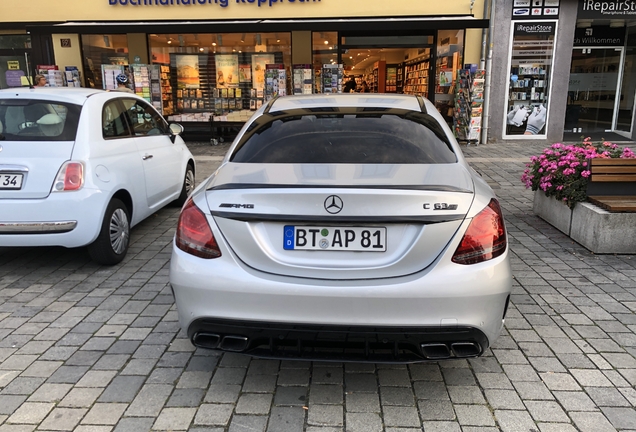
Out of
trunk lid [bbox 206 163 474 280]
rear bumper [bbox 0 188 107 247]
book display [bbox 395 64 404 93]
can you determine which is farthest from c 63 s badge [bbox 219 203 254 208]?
book display [bbox 395 64 404 93]

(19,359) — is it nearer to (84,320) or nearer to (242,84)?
(84,320)

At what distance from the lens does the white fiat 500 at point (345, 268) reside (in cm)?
245

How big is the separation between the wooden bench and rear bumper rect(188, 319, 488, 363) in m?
3.66

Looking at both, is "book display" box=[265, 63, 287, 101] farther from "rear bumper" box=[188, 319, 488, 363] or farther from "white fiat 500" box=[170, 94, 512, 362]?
"rear bumper" box=[188, 319, 488, 363]

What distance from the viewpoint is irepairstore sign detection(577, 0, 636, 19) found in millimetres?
13023

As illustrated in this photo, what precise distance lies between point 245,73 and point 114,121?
10.0m

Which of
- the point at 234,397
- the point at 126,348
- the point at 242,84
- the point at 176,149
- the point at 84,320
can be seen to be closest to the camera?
the point at 234,397

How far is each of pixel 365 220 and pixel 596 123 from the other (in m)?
15.7

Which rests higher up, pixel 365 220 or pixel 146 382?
pixel 365 220

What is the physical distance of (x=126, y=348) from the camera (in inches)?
132

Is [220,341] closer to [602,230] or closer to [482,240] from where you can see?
[482,240]

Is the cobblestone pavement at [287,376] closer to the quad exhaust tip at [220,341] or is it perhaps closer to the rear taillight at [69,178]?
the quad exhaust tip at [220,341]

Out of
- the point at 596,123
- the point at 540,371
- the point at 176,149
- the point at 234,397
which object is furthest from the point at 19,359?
the point at 596,123

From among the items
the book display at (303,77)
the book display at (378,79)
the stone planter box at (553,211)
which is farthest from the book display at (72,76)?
the stone planter box at (553,211)
